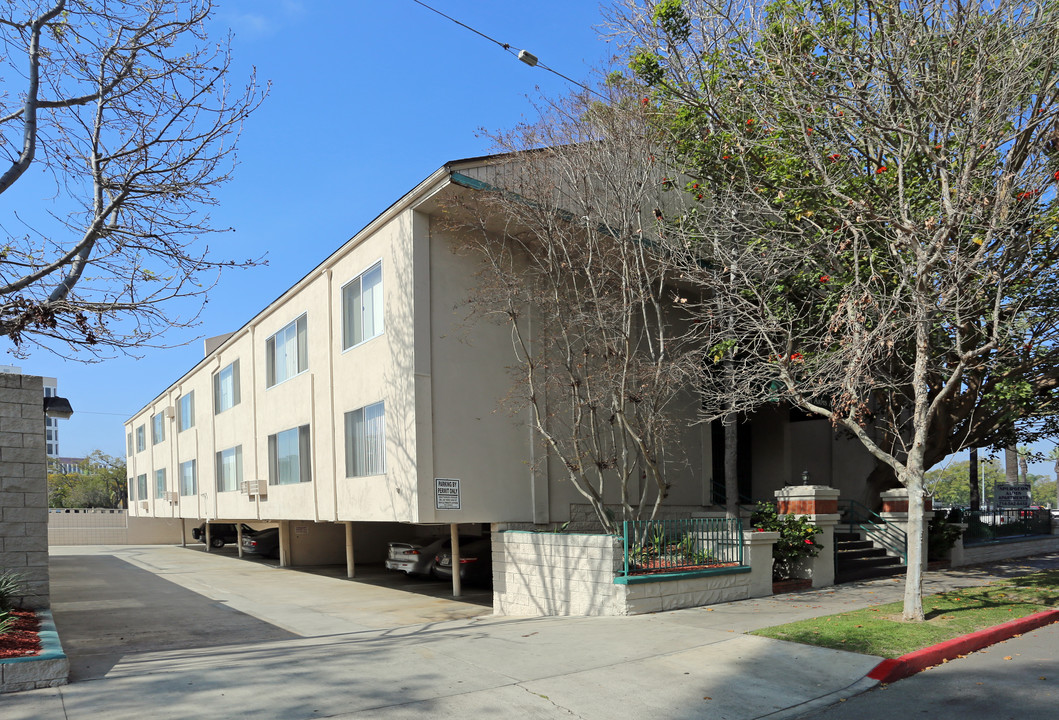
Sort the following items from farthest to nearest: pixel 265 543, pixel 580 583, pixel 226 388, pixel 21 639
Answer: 1. pixel 265 543
2. pixel 226 388
3. pixel 580 583
4. pixel 21 639

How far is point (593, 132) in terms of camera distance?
13797 millimetres

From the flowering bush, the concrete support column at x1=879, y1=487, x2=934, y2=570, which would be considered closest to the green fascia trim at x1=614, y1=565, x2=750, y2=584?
the flowering bush

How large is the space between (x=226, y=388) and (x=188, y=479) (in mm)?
7635

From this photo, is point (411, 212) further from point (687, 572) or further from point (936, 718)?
point (936, 718)

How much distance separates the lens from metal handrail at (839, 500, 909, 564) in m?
16.1

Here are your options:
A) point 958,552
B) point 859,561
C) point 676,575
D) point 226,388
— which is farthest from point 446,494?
point 226,388

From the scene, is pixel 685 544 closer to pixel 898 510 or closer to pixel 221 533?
pixel 898 510

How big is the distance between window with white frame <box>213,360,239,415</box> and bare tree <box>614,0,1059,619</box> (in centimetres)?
1470

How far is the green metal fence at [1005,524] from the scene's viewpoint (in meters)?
19.0

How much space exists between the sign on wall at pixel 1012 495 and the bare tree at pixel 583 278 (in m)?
14.9

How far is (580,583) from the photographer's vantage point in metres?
11.8

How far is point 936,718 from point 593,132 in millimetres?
10268

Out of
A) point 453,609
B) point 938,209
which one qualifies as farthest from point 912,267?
point 453,609

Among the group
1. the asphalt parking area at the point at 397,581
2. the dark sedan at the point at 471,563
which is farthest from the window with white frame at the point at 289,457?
the dark sedan at the point at 471,563
